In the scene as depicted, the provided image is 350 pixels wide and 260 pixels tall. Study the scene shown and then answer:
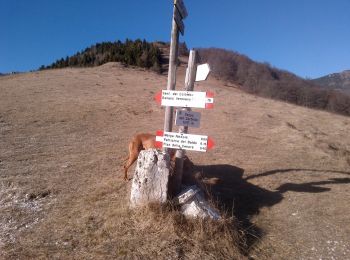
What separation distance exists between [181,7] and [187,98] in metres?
1.45

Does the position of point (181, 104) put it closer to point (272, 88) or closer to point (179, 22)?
point (179, 22)

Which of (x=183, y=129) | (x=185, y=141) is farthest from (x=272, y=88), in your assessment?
(x=185, y=141)

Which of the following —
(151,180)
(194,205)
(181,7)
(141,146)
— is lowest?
(194,205)

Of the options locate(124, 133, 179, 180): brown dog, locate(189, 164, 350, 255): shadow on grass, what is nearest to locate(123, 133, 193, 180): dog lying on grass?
locate(124, 133, 179, 180): brown dog

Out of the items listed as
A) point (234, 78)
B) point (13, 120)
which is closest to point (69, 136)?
point (13, 120)

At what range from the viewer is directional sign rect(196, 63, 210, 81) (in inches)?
228

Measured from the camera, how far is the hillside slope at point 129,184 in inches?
182

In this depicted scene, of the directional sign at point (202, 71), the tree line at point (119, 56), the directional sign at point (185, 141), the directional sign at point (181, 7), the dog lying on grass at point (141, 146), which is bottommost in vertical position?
the dog lying on grass at point (141, 146)

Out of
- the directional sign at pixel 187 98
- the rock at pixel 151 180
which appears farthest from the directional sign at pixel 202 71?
the rock at pixel 151 180

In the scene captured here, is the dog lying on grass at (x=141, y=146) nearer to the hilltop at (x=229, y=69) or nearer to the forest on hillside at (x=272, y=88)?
the forest on hillside at (x=272, y=88)

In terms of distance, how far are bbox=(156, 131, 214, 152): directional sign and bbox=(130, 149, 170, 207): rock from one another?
1.10 feet

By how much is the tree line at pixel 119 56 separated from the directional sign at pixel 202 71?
1014 inches

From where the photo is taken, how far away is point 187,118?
566 centimetres

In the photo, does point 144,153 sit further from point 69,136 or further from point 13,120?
point 13,120
